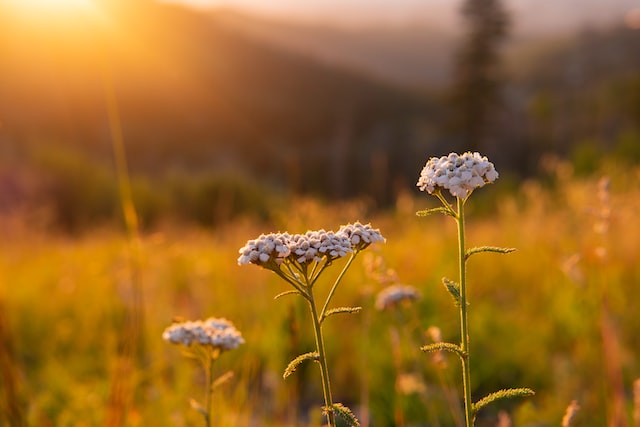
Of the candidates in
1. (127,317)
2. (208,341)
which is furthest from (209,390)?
(127,317)

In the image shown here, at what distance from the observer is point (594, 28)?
100m

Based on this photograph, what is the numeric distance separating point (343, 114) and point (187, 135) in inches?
950

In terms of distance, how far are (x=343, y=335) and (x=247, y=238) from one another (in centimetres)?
303

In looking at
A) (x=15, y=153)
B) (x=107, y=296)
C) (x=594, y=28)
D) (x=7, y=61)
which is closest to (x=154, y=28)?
(x=7, y=61)

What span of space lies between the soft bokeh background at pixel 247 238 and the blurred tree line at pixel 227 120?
0.62 feet

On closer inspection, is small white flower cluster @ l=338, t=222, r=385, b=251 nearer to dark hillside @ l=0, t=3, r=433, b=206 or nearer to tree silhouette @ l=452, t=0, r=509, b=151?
dark hillside @ l=0, t=3, r=433, b=206

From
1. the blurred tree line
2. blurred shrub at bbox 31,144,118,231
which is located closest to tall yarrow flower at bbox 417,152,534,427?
the blurred tree line

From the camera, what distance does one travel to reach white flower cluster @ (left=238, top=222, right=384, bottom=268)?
1107mm

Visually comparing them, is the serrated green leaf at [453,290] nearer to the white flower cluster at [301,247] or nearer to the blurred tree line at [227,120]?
the white flower cluster at [301,247]

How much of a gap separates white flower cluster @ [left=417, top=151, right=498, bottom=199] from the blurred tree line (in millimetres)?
5217

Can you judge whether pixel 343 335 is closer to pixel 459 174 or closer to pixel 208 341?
pixel 208 341

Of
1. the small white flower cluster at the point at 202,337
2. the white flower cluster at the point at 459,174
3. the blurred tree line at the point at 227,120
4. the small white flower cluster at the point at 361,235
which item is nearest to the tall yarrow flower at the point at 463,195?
the white flower cluster at the point at 459,174

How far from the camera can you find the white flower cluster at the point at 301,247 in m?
1.11

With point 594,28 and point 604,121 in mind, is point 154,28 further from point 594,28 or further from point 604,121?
point 594,28
